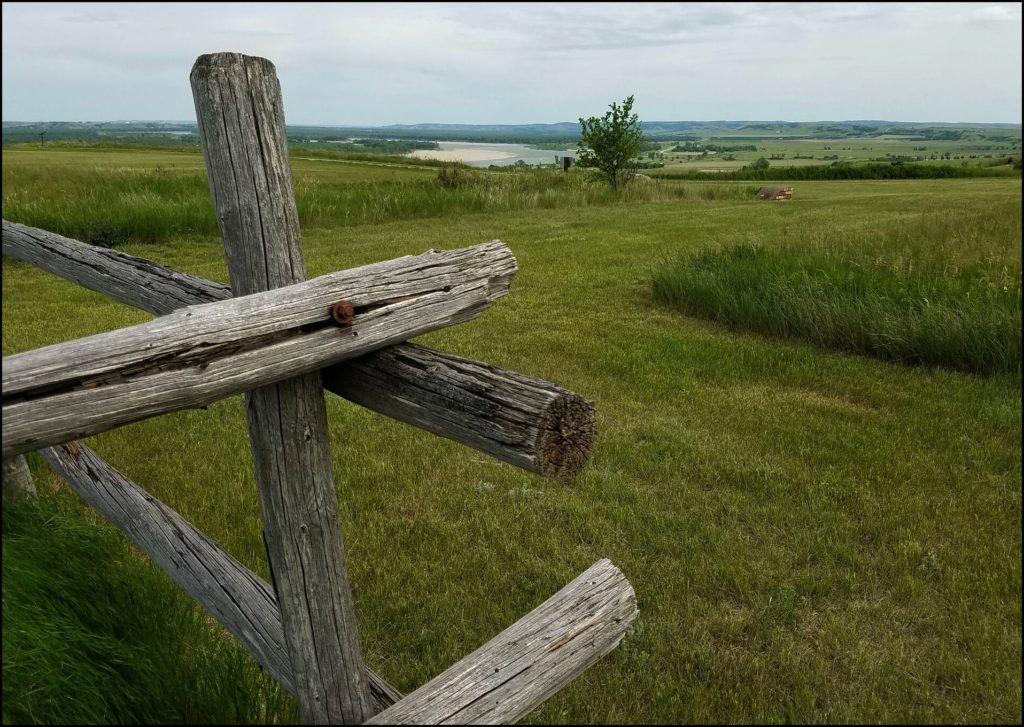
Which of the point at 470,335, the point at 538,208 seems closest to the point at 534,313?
the point at 470,335

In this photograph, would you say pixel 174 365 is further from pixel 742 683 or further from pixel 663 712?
pixel 742 683

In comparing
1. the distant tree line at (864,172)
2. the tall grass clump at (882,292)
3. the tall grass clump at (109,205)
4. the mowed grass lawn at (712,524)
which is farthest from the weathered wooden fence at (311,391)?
the distant tree line at (864,172)

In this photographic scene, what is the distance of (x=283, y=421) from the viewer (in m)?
2.08

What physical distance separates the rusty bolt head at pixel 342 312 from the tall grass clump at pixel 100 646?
1253 mm

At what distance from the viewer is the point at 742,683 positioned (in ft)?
10.5

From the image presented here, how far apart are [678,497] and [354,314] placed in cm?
335

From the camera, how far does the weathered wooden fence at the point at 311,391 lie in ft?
5.26

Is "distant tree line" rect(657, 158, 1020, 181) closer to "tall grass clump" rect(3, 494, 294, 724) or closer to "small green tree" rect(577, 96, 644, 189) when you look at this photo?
"small green tree" rect(577, 96, 644, 189)

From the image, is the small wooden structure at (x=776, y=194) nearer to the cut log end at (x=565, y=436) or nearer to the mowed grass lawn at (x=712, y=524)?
the mowed grass lawn at (x=712, y=524)

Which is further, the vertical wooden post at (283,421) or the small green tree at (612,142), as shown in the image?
the small green tree at (612,142)

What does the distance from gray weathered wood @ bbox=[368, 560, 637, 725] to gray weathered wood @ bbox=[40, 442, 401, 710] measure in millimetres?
439

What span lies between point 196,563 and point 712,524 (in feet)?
9.47

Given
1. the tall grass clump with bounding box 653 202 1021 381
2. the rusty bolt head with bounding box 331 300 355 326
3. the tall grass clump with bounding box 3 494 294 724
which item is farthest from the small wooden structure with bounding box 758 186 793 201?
the rusty bolt head with bounding box 331 300 355 326

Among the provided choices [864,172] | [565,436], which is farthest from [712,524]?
[864,172]
